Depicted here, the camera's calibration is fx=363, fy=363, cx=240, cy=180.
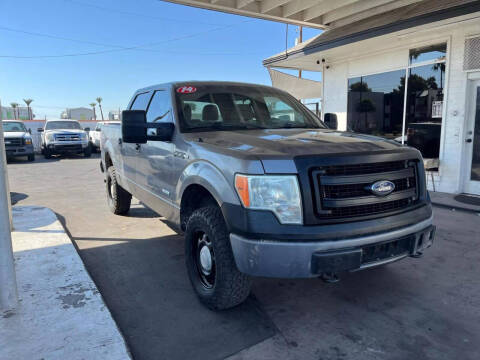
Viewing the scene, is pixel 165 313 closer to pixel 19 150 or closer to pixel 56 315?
pixel 56 315

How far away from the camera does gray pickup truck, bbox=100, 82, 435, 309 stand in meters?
2.32

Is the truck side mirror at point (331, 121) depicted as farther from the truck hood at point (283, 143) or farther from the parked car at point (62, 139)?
the parked car at point (62, 139)

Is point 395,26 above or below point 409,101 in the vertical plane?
above

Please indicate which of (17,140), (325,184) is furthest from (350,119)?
(17,140)

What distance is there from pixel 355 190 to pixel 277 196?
22.5 inches

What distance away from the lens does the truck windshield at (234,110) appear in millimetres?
3555

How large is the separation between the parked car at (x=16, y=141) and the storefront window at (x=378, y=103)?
12689mm

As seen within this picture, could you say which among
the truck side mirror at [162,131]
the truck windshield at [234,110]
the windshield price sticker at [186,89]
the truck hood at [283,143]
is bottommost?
the truck hood at [283,143]

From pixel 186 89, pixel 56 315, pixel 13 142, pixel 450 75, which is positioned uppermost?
pixel 450 75

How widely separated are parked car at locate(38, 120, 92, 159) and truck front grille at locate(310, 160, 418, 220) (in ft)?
53.2

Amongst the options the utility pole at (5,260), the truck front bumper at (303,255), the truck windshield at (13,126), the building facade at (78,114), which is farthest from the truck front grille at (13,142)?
the building facade at (78,114)

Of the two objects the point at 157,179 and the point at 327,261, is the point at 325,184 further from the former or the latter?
the point at 157,179

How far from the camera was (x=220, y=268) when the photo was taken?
2619 millimetres

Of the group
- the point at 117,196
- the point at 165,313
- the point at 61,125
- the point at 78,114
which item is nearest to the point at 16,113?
the point at 78,114
